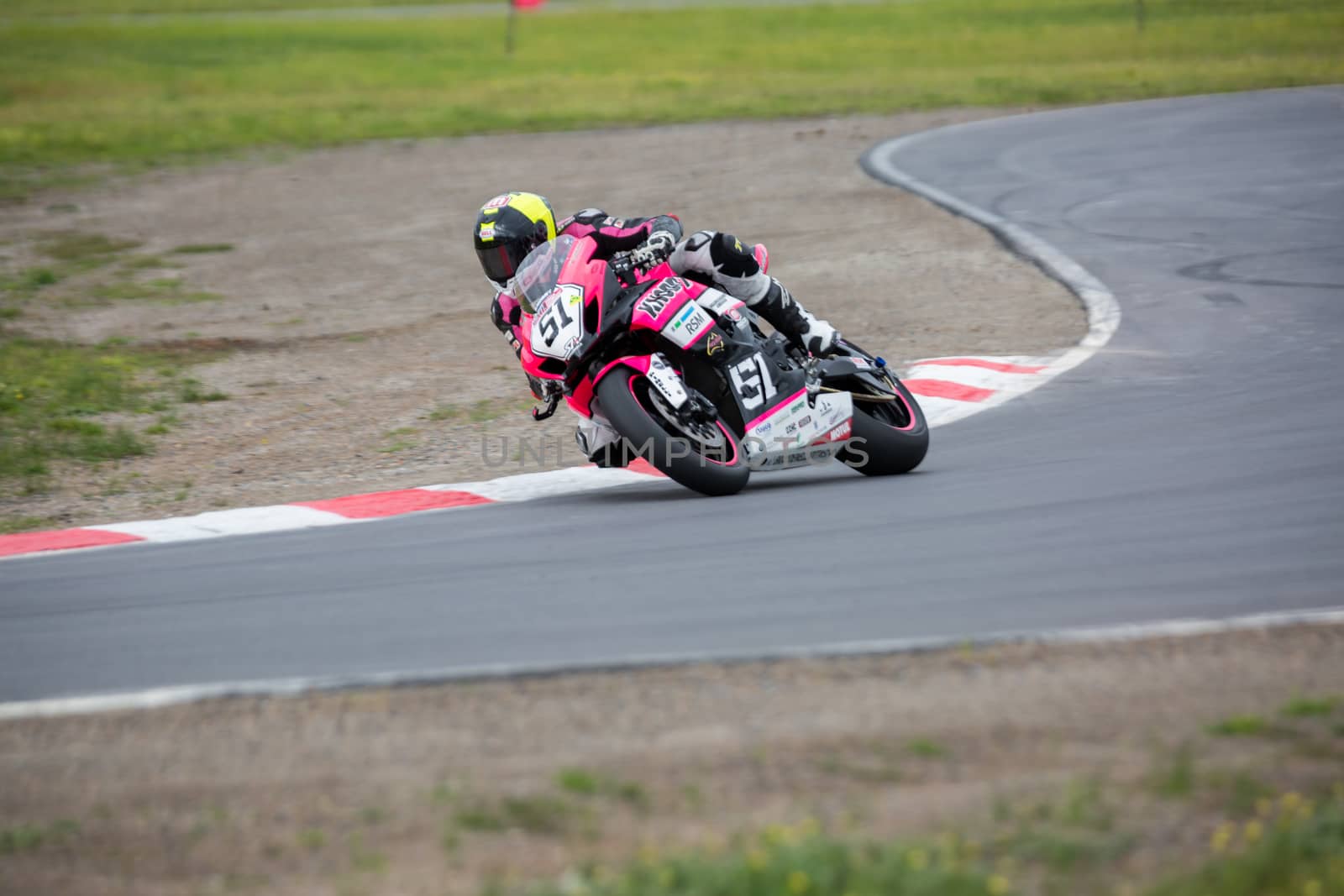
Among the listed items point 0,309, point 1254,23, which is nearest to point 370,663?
point 0,309

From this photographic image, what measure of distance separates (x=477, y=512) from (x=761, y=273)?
74.1 inches

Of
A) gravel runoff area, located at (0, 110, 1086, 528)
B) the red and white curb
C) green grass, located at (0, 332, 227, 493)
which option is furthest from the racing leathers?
green grass, located at (0, 332, 227, 493)

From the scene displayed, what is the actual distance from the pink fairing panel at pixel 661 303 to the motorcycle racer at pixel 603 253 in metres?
0.18

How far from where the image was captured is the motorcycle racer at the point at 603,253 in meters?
7.79

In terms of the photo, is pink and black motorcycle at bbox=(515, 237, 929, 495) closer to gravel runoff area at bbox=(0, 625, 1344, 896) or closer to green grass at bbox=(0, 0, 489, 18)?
gravel runoff area at bbox=(0, 625, 1344, 896)

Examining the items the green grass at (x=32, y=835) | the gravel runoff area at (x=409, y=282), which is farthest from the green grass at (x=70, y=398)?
the green grass at (x=32, y=835)

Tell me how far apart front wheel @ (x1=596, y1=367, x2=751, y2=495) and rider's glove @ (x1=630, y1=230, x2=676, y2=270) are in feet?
2.10

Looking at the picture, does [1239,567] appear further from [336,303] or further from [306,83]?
[306,83]

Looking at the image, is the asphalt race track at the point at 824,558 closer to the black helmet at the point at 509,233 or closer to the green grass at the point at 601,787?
the green grass at the point at 601,787

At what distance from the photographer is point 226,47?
4522 centimetres

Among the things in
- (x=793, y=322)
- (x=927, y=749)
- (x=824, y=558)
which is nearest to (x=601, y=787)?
(x=927, y=749)

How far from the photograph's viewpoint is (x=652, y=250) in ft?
25.6

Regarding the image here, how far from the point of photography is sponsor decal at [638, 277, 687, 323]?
301 inches

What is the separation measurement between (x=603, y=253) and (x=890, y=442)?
170 cm
